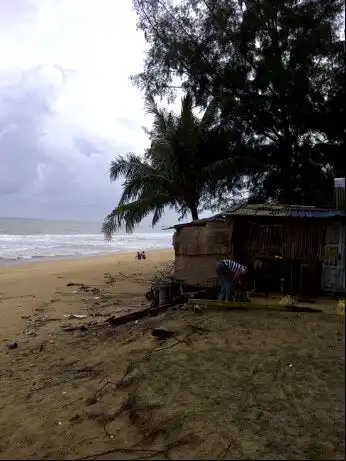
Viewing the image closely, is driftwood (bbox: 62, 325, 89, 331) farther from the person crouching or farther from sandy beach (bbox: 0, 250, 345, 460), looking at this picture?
the person crouching

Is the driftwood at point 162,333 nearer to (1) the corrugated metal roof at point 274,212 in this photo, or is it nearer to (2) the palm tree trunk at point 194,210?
(1) the corrugated metal roof at point 274,212

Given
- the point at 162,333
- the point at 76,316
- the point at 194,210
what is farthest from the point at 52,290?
the point at 162,333

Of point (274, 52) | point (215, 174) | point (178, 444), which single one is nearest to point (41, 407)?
point (178, 444)

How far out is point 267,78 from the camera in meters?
15.3

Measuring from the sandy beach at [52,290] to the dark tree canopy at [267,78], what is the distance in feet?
23.1

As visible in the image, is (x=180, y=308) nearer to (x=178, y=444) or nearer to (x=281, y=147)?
(x=178, y=444)

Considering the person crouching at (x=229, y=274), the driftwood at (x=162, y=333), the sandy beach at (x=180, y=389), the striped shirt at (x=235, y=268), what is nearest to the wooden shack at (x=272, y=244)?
the person crouching at (x=229, y=274)

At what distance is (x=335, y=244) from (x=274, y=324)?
11.8 ft

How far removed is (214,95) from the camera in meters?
17.7

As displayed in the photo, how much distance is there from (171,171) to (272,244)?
20.9 feet

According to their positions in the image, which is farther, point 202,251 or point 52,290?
point 52,290

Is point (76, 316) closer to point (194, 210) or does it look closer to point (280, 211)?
point (280, 211)

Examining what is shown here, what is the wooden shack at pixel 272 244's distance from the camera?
10484 mm

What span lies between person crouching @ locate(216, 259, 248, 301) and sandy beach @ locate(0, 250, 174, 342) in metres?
4.29
